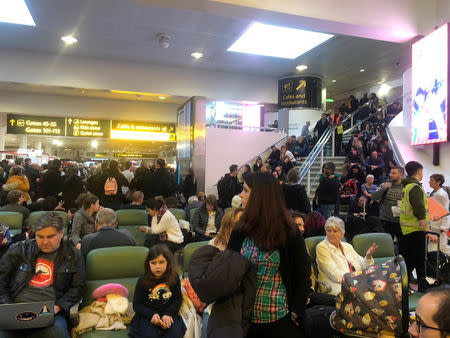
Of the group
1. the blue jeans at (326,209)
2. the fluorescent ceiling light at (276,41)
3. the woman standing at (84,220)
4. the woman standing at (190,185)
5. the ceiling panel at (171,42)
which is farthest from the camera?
the woman standing at (190,185)

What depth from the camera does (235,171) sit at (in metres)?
8.29

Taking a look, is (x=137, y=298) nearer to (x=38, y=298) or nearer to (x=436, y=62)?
(x=38, y=298)

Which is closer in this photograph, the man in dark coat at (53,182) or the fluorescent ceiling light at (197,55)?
the man in dark coat at (53,182)

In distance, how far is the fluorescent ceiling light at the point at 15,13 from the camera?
663 cm

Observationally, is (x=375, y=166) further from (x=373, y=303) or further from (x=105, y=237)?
(x=373, y=303)

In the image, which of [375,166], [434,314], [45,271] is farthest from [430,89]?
[45,271]

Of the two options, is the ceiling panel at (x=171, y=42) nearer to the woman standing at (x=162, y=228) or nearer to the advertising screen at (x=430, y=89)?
the advertising screen at (x=430, y=89)

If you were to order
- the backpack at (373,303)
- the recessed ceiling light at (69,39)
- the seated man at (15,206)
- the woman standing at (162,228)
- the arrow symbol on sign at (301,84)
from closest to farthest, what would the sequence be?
the backpack at (373,303) < the woman standing at (162,228) < the seated man at (15,206) < the recessed ceiling light at (69,39) < the arrow symbol on sign at (301,84)

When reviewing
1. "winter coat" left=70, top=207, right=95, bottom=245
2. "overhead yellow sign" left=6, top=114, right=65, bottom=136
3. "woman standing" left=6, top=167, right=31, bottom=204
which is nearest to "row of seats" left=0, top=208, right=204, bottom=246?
"winter coat" left=70, top=207, right=95, bottom=245

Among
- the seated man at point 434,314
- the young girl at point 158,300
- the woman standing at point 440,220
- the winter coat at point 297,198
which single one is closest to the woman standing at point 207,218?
the winter coat at point 297,198

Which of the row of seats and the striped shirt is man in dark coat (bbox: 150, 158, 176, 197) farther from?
the striped shirt

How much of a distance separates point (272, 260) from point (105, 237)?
2.35m

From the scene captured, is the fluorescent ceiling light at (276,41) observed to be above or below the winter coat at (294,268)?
above

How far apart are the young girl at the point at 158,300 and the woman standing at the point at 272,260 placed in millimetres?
1059
